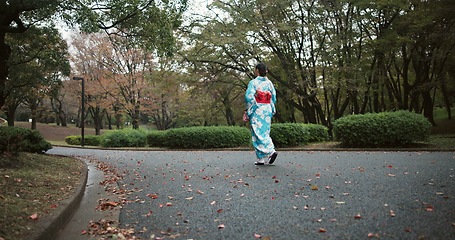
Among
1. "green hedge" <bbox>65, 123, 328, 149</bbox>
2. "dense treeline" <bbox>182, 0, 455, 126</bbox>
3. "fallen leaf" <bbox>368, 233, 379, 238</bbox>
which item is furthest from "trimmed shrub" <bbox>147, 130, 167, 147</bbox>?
"fallen leaf" <bbox>368, 233, 379, 238</bbox>

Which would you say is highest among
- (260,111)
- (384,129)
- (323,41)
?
(323,41)

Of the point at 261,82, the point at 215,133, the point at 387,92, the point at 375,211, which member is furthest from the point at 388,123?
the point at 387,92

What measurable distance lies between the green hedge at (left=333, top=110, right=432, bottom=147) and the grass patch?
321 inches

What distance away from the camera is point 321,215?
2611 mm

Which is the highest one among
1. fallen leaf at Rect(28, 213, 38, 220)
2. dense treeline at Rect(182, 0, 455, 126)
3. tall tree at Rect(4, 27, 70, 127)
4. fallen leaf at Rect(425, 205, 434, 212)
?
dense treeline at Rect(182, 0, 455, 126)

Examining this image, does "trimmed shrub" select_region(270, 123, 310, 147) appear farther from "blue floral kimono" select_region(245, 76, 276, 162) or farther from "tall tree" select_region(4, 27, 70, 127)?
"tall tree" select_region(4, 27, 70, 127)

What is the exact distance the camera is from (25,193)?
3336mm

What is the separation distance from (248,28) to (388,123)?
7828mm

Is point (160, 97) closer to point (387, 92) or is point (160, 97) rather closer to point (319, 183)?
point (387, 92)

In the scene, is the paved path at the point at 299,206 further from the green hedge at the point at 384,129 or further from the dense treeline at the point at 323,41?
the dense treeline at the point at 323,41

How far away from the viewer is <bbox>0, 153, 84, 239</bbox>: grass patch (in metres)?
2.23

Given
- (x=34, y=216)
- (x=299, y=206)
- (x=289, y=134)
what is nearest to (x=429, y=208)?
(x=299, y=206)

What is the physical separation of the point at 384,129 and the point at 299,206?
303 inches

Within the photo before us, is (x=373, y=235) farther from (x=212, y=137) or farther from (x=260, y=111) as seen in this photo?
(x=212, y=137)
